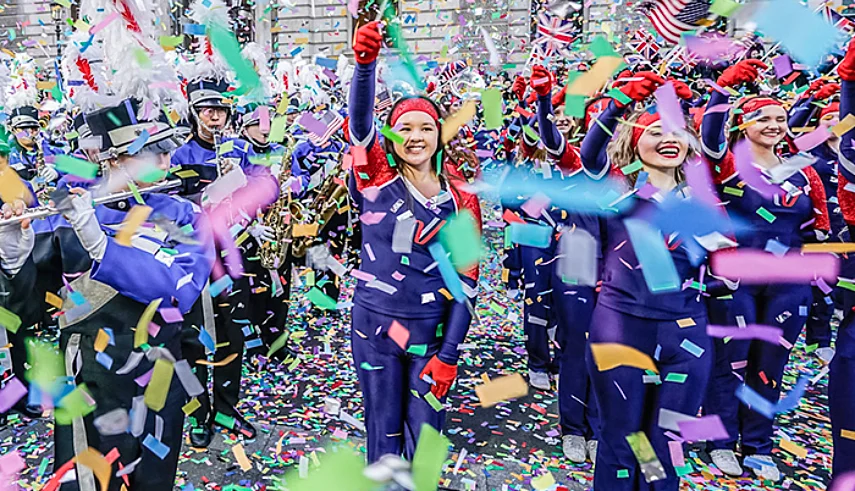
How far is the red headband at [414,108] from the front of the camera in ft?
9.49

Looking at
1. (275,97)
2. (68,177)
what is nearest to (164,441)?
(68,177)

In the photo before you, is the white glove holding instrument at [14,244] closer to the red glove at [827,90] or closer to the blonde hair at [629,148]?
the blonde hair at [629,148]

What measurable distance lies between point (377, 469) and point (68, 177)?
1914 millimetres

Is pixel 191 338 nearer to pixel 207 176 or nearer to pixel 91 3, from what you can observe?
pixel 207 176

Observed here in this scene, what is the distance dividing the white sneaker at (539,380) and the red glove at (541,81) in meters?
2.70

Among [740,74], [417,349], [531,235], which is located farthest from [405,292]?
[740,74]

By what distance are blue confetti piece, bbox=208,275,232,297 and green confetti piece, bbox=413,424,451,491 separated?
5.99ft

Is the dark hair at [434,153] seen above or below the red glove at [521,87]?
below

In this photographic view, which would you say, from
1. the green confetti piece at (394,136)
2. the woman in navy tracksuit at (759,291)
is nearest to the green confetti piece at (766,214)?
the woman in navy tracksuit at (759,291)

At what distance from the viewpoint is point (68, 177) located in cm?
279

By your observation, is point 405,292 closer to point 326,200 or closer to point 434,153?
point 434,153

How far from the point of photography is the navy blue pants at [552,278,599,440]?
384cm

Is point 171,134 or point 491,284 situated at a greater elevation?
point 171,134

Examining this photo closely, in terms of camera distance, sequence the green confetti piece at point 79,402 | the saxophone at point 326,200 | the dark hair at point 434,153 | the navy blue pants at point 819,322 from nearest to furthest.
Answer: the green confetti piece at point 79,402, the dark hair at point 434,153, the saxophone at point 326,200, the navy blue pants at point 819,322
